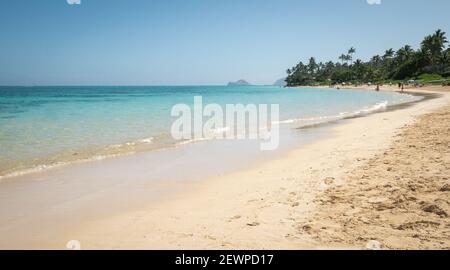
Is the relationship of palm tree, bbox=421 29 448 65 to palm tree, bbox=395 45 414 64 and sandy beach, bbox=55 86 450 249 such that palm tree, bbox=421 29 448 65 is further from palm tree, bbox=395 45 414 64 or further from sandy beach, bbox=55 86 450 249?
sandy beach, bbox=55 86 450 249

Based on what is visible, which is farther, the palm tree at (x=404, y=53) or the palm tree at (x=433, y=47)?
the palm tree at (x=404, y=53)

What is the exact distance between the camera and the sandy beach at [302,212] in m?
4.83

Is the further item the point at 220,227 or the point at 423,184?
the point at 423,184

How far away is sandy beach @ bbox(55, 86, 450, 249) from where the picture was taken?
4.83 m

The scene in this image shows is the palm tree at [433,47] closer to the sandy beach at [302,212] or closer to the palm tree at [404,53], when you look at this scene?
the palm tree at [404,53]

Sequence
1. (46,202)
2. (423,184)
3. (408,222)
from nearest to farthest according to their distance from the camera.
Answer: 1. (408,222)
2. (423,184)
3. (46,202)

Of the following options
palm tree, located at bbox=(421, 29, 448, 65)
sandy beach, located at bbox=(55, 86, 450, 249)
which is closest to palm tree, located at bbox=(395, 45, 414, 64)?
palm tree, located at bbox=(421, 29, 448, 65)

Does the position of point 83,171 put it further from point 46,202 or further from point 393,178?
point 393,178

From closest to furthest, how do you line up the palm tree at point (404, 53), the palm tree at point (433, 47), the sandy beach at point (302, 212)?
the sandy beach at point (302, 212) < the palm tree at point (433, 47) < the palm tree at point (404, 53)

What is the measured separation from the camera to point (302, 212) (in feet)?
19.4

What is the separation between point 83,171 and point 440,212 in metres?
8.77

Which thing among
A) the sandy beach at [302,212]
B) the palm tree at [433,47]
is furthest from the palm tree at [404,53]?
the sandy beach at [302,212]

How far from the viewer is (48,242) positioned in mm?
5168
